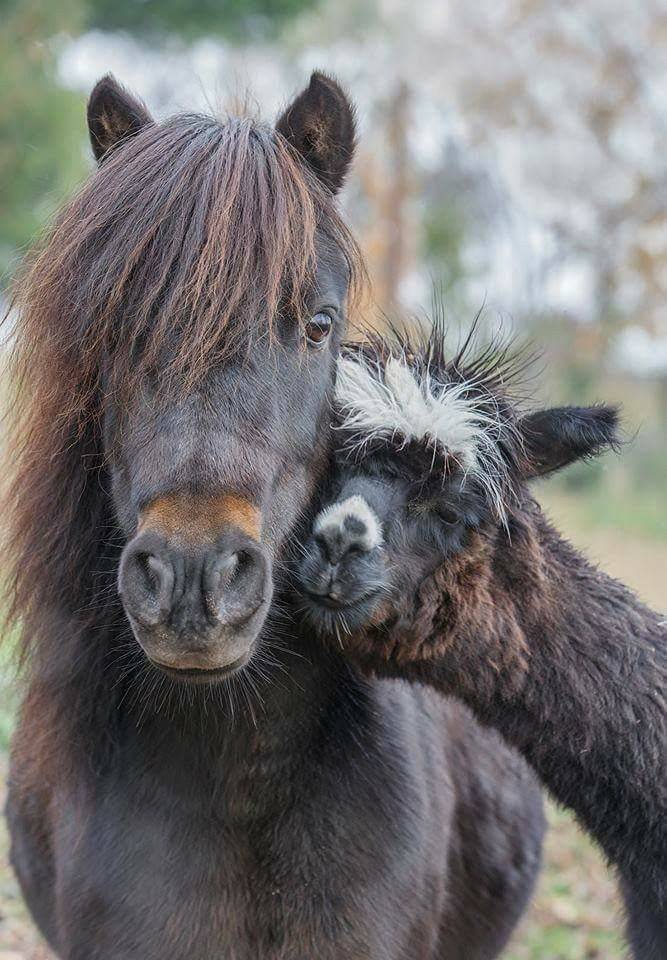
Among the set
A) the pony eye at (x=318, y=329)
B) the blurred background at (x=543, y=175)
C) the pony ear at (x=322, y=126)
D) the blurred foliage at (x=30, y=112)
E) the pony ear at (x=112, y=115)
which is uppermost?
the blurred background at (x=543, y=175)

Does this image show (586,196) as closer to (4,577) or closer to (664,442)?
(664,442)

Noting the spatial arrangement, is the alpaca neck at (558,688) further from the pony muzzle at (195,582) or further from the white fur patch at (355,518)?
the pony muzzle at (195,582)

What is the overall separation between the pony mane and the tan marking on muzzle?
697 mm

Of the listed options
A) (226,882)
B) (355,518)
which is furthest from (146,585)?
(226,882)

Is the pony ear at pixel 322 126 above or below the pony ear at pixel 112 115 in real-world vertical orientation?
above

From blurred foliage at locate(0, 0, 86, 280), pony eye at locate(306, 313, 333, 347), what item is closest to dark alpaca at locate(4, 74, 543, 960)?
pony eye at locate(306, 313, 333, 347)

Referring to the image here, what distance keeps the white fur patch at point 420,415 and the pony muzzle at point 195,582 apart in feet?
2.27

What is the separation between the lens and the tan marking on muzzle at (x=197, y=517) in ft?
7.91

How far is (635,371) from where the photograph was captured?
2766 cm

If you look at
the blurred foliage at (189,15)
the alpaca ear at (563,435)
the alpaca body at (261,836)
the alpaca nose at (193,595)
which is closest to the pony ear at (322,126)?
the alpaca ear at (563,435)

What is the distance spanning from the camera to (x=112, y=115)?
3188 mm

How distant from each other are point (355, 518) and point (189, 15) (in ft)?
38.4

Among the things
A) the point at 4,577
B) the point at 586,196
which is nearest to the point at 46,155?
the point at 4,577

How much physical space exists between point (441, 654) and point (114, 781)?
103 centimetres
